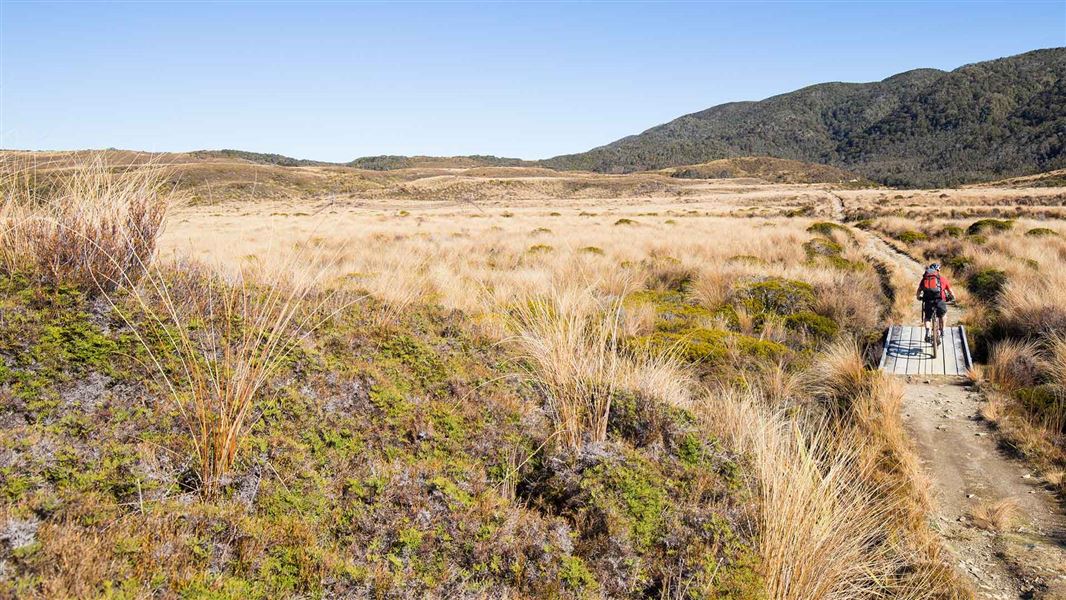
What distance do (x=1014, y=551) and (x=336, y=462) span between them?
14.5 feet

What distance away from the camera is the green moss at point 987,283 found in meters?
11.2

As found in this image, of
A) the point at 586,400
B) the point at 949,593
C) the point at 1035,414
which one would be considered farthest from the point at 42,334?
the point at 1035,414

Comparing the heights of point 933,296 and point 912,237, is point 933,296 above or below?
below

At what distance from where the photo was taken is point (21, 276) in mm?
3180

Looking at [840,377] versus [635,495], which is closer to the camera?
[635,495]

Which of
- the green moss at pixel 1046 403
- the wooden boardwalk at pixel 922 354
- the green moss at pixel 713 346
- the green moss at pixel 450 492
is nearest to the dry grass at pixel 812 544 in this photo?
the green moss at pixel 450 492

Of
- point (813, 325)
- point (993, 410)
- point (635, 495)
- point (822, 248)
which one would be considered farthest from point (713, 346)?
point (822, 248)

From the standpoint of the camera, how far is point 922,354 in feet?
25.7

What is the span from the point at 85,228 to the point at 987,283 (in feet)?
49.7

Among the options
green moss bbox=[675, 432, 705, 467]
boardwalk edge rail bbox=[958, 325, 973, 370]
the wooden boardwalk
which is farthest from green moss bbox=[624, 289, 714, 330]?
green moss bbox=[675, 432, 705, 467]

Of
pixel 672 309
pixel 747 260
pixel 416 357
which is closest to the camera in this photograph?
pixel 416 357

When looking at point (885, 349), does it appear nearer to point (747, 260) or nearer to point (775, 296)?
point (775, 296)

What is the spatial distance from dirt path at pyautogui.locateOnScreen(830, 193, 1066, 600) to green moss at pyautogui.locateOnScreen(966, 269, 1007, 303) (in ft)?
21.0

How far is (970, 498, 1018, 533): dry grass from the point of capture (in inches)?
153
